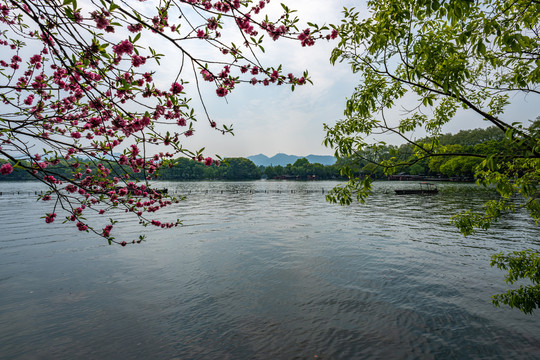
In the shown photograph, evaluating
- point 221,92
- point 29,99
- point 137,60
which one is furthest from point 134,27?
point 29,99

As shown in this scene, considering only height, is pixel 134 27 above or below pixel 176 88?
above

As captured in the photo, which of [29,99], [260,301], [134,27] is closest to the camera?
[134,27]

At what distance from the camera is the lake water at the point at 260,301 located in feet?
24.2

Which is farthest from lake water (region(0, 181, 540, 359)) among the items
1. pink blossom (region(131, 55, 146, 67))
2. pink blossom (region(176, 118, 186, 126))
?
pink blossom (region(131, 55, 146, 67))

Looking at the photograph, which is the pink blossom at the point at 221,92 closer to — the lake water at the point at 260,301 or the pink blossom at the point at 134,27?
the pink blossom at the point at 134,27

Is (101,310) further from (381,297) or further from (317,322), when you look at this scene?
(381,297)

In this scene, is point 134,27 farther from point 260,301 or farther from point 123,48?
point 260,301

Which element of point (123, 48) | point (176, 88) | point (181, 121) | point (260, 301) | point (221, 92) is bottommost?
point (260, 301)

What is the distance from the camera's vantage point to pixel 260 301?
10.1m

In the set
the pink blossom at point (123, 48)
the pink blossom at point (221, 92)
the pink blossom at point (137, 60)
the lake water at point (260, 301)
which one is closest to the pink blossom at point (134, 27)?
the pink blossom at point (137, 60)

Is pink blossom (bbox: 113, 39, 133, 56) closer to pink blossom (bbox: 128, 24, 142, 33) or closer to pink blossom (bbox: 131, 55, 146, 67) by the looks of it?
pink blossom (bbox: 131, 55, 146, 67)

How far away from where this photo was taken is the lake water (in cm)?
738

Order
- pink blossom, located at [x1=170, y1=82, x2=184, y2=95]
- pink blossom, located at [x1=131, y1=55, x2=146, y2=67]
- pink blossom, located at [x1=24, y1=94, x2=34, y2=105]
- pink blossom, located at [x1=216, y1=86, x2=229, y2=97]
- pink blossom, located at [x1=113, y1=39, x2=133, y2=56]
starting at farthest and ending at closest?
1. pink blossom, located at [x1=24, y1=94, x2=34, y2=105]
2. pink blossom, located at [x1=216, y1=86, x2=229, y2=97]
3. pink blossom, located at [x1=131, y1=55, x2=146, y2=67]
4. pink blossom, located at [x1=170, y1=82, x2=184, y2=95]
5. pink blossom, located at [x1=113, y1=39, x2=133, y2=56]

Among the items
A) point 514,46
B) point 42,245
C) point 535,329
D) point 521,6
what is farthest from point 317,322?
point 42,245
